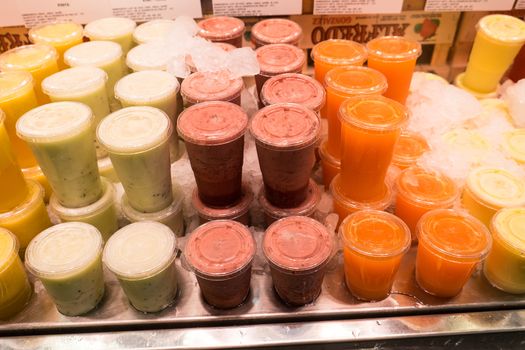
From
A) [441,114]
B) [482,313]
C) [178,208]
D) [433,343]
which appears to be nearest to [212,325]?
[178,208]

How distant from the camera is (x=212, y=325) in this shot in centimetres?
158

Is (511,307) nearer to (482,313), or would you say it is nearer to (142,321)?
(482,313)

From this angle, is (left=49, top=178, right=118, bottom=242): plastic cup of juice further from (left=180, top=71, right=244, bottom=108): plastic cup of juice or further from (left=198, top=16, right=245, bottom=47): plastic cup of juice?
(left=198, top=16, right=245, bottom=47): plastic cup of juice

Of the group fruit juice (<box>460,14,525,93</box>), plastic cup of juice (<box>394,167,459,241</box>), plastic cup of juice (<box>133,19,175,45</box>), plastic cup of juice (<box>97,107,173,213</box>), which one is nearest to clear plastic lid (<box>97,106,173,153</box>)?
plastic cup of juice (<box>97,107,173,213</box>)

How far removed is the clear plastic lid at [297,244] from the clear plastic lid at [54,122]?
78 centimetres

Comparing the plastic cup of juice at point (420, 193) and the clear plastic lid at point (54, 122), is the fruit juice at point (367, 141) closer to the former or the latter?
the plastic cup of juice at point (420, 193)

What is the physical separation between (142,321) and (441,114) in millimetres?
1608

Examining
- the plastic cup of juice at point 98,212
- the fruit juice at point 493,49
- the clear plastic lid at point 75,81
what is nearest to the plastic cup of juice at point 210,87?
the clear plastic lid at point 75,81

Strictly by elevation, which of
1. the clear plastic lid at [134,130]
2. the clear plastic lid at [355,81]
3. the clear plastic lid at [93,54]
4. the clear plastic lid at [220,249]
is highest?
the clear plastic lid at [93,54]

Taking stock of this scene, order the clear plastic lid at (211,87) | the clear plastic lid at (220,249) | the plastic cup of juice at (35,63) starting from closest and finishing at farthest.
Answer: the clear plastic lid at (220,249)
the clear plastic lid at (211,87)
the plastic cup of juice at (35,63)

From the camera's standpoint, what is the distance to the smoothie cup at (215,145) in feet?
5.12

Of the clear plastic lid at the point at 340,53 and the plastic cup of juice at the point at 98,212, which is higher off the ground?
the clear plastic lid at the point at 340,53

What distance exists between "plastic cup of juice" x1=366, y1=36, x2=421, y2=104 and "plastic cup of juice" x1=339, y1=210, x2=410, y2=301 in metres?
0.75

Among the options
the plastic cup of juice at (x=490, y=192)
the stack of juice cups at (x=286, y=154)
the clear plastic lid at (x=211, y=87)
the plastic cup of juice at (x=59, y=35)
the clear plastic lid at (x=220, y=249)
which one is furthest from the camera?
the plastic cup of juice at (x=59, y=35)
